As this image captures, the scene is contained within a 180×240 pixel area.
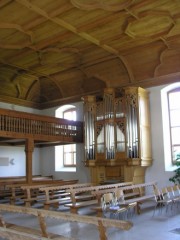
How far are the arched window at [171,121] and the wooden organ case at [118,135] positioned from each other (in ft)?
1.91

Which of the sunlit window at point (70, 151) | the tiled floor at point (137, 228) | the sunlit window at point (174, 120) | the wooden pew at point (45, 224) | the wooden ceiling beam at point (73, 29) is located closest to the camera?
the wooden pew at point (45, 224)

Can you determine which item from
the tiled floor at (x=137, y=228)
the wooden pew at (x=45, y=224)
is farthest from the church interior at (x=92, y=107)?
the wooden pew at (x=45, y=224)

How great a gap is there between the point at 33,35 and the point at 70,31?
1148 mm

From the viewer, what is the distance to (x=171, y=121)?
1095cm

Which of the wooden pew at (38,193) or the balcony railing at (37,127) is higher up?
the balcony railing at (37,127)

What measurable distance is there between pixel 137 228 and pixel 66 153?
26.0 ft

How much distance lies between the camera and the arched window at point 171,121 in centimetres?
1072

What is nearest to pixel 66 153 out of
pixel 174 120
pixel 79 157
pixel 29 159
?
pixel 79 157

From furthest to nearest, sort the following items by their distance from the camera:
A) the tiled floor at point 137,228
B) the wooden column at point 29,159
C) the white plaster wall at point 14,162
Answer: the white plaster wall at point 14,162 → the wooden column at point 29,159 → the tiled floor at point 137,228

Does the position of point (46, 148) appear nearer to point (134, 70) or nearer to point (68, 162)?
point (68, 162)

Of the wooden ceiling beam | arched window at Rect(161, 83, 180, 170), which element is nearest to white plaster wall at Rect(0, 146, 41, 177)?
the wooden ceiling beam

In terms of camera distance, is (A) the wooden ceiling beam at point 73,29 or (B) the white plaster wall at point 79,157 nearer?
(A) the wooden ceiling beam at point 73,29

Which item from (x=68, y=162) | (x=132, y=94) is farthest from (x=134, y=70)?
(x=68, y=162)

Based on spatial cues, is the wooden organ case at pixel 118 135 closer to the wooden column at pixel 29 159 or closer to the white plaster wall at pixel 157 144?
the white plaster wall at pixel 157 144
